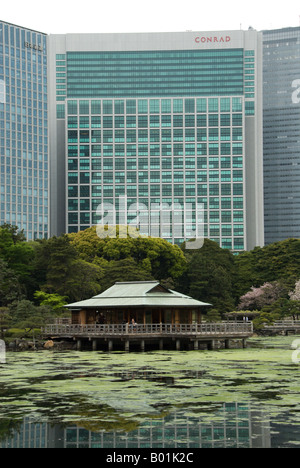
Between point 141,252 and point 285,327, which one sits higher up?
point 141,252

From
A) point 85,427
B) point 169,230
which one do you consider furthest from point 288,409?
point 169,230

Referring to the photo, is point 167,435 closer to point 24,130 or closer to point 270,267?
point 270,267

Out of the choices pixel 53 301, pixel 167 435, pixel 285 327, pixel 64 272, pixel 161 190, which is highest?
pixel 161 190

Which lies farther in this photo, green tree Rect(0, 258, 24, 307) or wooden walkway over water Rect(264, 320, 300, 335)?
wooden walkway over water Rect(264, 320, 300, 335)

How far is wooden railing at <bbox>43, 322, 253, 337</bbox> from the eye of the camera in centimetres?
5497

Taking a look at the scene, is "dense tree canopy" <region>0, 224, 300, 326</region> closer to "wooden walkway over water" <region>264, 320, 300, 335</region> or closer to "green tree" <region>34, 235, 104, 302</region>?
"green tree" <region>34, 235, 104, 302</region>

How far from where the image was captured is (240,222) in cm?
19575

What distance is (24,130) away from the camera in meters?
166

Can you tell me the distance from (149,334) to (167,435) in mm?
32412

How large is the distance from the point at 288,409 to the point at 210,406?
9.69ft

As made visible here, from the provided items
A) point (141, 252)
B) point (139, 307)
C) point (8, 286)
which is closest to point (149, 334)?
point (139, 307)

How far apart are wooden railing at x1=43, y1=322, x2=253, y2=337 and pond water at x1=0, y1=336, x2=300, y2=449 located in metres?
10.5

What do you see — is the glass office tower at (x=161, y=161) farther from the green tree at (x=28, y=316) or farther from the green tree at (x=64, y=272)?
the green tree at (x=28, y=316)

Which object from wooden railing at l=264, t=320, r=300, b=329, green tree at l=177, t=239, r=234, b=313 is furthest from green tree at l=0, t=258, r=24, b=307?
wooden railing at l=264, t=320, r=300, b=329
